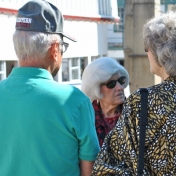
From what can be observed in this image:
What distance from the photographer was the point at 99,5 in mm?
12734

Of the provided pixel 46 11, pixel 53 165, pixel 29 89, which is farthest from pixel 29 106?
pixel 46 11

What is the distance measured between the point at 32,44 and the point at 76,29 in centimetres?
1071

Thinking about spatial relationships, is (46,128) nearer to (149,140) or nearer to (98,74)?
(149,140)

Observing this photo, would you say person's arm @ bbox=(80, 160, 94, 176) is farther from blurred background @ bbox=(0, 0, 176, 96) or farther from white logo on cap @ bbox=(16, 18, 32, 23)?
blurred background @ bbox=(0, 0, 176, 96)

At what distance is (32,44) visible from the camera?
2648mm

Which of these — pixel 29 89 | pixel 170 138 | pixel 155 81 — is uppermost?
pixel 29 89

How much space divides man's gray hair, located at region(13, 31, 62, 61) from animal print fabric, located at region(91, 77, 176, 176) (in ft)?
1.53

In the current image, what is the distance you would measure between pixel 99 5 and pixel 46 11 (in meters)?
10.1

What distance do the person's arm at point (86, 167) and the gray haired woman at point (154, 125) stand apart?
5cm

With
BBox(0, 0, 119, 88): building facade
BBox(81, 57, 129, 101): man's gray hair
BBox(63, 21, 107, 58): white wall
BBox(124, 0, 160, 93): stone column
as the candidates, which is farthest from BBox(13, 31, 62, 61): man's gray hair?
BBox(63, 21, 107, 58): white wall

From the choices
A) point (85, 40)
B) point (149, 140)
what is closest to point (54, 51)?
point (149, 140)

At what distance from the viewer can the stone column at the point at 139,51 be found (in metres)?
10.2

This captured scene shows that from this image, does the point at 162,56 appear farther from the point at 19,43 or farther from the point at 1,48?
the point at 1,48

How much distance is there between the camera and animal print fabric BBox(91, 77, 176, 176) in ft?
8.33
